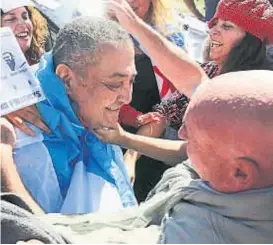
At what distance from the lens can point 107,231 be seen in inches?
64.6

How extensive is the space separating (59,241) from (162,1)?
2.36 meters

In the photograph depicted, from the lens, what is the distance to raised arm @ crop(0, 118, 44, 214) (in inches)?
66.4

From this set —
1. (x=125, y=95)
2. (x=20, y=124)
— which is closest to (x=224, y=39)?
(x=125, y=95)

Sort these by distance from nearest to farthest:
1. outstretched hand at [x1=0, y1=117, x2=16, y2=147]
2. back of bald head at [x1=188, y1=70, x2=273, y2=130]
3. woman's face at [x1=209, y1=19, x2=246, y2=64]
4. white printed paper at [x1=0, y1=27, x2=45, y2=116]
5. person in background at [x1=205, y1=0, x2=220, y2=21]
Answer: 1. back of bald head at [x1=188, y1=70, x2=273, y2=130]
2. outstretched hand at [x1=0, y1=117, x2=16, y2=147]
3. white printed paper at [x1=0, y1=27, x2=45, y2=116]
4. woman's face at [x1=209, y1=19, x2=246, y2=64]
5. person in background at [x1=205, y1=0, x2=220, y2=21]

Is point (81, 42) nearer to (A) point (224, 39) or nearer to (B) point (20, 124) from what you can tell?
(B) point (20, 124)

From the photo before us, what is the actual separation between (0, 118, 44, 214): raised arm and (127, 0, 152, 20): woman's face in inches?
67.5

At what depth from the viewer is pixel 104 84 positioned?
2213 mm

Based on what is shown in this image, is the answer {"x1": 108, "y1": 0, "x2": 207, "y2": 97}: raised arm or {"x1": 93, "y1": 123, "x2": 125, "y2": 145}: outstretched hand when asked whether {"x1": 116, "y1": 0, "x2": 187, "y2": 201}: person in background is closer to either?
{"x1": 108, "y1": 0, "x2": 207, "y2": 97}: raised arm

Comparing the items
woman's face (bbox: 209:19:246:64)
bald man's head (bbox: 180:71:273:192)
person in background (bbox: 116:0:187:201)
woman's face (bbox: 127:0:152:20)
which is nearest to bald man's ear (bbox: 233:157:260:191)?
bald man's head (bbox: 180:71:273:192)

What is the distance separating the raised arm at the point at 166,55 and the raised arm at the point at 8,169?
41.3 inches

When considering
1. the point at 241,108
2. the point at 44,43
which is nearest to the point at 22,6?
the point at 44,43

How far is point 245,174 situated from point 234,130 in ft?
0.36

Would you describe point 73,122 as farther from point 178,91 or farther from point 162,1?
point 162,1

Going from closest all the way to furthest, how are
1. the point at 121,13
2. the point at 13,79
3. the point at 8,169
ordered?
the point at 8,169 < the point at 13,79 < the point at 121,13
